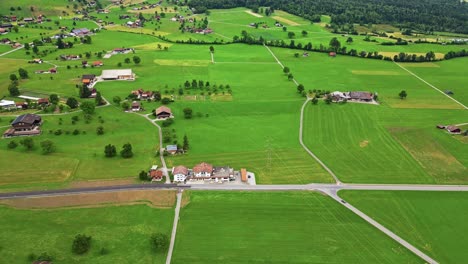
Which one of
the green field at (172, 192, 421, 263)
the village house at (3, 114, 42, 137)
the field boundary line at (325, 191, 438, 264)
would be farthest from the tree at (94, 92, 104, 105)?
the field boundary line at (325, 191, 438, 264)

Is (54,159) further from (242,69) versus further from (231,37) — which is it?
(231,37)

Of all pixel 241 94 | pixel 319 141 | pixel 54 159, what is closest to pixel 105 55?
pixel 241 94

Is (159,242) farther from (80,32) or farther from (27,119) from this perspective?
(80,32)

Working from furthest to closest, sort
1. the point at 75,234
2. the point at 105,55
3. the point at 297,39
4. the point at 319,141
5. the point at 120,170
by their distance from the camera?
the point at 297,39, the point at 105,55, the point at 319,141, the point at 120,170, the point at 75,234

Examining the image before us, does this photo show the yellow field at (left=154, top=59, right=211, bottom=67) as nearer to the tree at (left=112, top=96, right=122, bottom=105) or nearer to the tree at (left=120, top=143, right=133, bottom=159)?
the tree at (left=112, top=96, right=122, bottom=105)

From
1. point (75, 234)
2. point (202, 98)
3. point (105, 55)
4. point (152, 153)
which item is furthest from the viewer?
point (105, 55)

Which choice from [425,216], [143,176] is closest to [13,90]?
[143,176]
